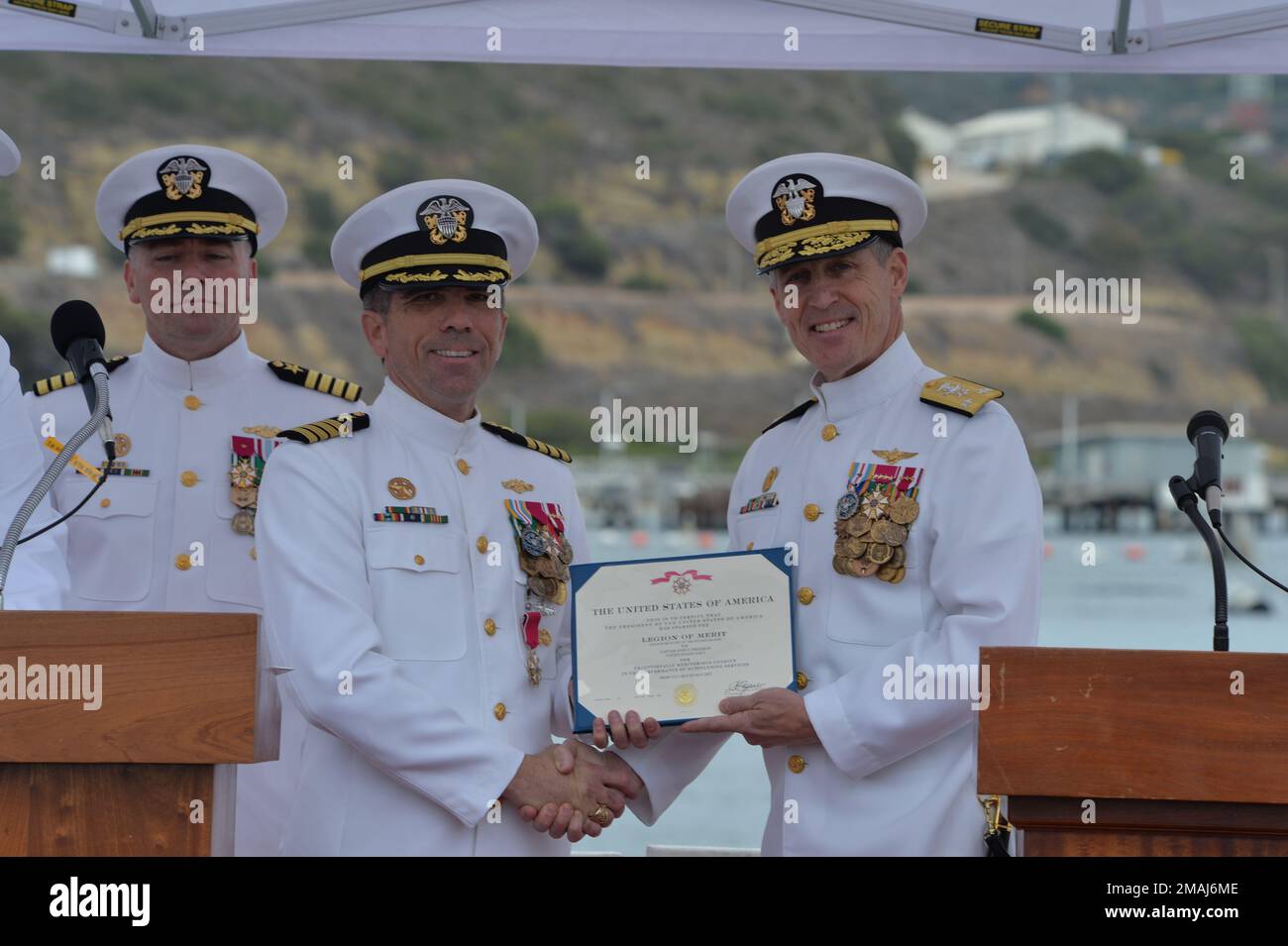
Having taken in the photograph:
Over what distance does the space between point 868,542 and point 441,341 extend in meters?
0.81

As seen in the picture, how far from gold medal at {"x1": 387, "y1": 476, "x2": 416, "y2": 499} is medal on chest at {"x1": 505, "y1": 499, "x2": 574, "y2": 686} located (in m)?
0.21

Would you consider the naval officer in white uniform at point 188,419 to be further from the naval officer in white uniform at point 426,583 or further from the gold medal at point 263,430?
the naval officer in white uniform at point 426,583

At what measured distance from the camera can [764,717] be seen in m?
2.60

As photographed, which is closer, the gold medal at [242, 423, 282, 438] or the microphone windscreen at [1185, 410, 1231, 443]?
the microphone windscreen at [1185, 410, 1231, 443]

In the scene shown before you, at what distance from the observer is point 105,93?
2458 inches

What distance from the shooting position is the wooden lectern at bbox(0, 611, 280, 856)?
2.03 m

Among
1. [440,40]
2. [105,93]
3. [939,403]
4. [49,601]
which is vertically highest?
[105,93]

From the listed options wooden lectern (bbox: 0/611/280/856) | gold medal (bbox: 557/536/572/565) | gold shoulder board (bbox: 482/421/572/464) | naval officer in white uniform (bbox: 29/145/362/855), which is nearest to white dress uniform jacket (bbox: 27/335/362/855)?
naval officer in white uniform (bbox: 29/145/362/855)

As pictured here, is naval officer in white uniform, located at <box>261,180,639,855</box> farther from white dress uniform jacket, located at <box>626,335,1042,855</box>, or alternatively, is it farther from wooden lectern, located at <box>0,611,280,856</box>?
wooden lectern, located at <box>0,611,280,856</box>

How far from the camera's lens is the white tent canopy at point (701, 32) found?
3438 millimetres
